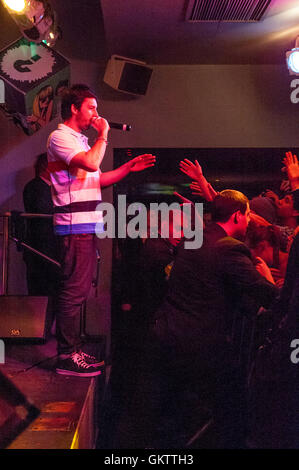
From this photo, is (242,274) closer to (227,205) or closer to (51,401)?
(227,205)

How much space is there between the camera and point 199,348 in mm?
1892

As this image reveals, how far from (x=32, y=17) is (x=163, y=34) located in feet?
3.52

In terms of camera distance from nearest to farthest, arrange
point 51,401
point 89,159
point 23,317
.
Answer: point 51,401 → point 89,159 → point 23,317

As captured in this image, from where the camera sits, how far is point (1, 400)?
1.70 metres

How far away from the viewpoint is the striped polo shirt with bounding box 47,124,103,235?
6.95ft

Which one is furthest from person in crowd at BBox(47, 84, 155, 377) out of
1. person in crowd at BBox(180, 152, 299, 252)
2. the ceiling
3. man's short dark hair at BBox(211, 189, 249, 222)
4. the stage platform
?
the ceiling

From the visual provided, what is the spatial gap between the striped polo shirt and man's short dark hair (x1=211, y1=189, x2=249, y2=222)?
1.99ft

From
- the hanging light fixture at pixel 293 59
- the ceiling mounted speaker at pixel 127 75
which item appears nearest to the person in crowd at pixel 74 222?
the ceiling mounted speaker at pixel 127 75

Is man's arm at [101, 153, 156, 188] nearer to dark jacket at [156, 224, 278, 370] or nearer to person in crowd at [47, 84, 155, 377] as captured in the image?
person in crowd at [47, 84, 155, 377]

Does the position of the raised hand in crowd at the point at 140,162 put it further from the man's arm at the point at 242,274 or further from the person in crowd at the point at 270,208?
the person in crowd at the point at 270,208

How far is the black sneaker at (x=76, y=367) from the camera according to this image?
2.09m

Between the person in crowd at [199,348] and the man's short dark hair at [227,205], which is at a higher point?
the man's short dark hair at [227,205]

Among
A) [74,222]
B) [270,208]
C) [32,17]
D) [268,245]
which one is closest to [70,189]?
[74,222]
